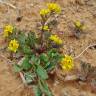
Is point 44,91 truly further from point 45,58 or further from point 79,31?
point 79,31

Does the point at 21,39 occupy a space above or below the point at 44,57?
above

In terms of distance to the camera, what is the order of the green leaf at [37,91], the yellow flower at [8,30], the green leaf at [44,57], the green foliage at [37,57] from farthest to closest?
the yellow flower at [8,30]
the green leaf at [44,57]
the green foliage at [37,57]
the green leaf at [37,91]

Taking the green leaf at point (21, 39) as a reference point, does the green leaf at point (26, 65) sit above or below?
below

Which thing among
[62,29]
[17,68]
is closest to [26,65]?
[17,68]

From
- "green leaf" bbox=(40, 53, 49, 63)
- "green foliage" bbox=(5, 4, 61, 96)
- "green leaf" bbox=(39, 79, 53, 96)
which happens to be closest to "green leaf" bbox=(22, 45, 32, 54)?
"green foliage" bbox=(5, 4, 61, 96)

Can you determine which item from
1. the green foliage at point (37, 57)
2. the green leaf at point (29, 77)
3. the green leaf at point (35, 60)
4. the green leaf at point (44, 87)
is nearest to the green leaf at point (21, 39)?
the green foliage at point (37, 57)

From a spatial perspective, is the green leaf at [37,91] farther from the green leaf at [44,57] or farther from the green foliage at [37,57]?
the green leaf at [44,57]

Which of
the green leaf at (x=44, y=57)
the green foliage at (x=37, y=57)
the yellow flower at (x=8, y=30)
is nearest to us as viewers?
the green foliage at (x=37, y=57)

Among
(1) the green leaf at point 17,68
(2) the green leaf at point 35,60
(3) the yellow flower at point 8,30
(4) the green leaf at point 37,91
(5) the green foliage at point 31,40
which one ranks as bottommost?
(4) the green leaf at point 37,91

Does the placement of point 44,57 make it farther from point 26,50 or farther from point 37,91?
point 37,91

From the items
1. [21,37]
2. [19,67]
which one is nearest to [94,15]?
[21,37]
